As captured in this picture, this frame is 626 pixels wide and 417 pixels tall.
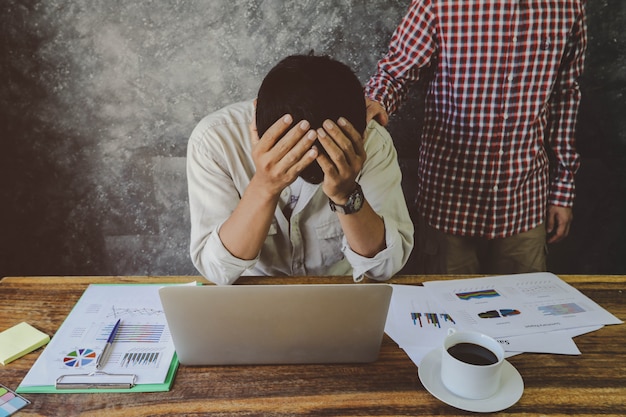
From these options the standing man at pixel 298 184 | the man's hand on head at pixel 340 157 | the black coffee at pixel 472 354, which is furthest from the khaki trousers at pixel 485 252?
the black coffee at pixel 472 354

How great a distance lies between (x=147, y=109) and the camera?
207cm

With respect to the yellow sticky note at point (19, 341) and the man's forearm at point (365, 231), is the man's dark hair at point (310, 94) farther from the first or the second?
the yellow sticky note at point (19, 341)

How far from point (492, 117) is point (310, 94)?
91 centimetres

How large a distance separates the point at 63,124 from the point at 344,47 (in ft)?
4.05

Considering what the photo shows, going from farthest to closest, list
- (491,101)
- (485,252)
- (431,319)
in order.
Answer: (485,252) < (491,101) < (431,319)

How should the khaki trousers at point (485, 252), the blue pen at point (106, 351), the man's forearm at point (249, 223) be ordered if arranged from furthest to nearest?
the khaki trousers at point (485, 252) → the man's forearm at point (249, 223) → the blue pen at point (106, 351)

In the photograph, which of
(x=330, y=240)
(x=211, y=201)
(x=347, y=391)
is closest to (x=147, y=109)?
(x=211, y=201)

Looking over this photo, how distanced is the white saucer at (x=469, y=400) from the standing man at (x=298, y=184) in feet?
1.17

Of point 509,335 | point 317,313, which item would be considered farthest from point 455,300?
point 317,313

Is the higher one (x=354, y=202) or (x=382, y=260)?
(x=354, y=202)

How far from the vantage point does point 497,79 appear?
1.69 meters

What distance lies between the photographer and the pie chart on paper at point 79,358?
0.91 meters

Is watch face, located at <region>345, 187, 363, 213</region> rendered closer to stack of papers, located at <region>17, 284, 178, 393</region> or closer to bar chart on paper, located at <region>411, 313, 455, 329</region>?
bar chart on paper, located at <region>411, 313, 455, 329</region>

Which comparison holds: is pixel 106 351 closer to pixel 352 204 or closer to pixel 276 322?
pixel 276 322
